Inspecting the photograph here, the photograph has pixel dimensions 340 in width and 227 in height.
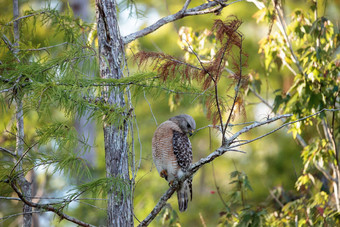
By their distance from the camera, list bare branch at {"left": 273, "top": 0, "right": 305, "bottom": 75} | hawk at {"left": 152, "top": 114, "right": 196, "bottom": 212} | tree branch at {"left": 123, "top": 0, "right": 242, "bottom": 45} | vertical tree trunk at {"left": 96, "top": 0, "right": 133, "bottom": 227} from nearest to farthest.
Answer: vertical tree trunk at {"left": 96, "top": 0, "right": 133, "bottom": 227}
tree branch at {"left": 123, "top": 0, "right": 242, "bottom": 45}
hawk at {"left": 152, "top": 114, "right": 196, "bottom": 212}
bare branch at {"left": 273, "top": 0, "right": 305, "bottom": 75}

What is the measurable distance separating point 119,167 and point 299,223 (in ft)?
8.38

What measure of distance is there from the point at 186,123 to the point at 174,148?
1.03 ft

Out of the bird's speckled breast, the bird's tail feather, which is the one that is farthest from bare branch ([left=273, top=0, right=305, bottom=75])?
the bird's tail feather

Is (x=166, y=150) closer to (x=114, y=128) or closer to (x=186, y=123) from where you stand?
(x=186, y=123)

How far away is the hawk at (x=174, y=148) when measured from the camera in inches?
214

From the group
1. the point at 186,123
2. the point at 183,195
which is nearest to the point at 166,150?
the point at 186,123

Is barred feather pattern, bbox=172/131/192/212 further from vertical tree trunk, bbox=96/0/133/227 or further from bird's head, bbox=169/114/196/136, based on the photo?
vertical tree trunk, bbox=96/0/133/227

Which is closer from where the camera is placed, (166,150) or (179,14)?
(179,14)

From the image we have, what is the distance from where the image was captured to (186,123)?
18.0 ft

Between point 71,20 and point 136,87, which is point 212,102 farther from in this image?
point 71,20

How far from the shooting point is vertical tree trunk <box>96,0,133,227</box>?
12.6 feet

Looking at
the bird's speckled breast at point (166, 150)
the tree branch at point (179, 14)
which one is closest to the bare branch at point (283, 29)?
the bird's speckled breast at point (166, 150)

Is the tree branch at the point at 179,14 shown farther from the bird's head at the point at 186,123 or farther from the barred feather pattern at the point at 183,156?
the barred feather pattern at the point at 183,156

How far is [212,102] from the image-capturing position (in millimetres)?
3867
